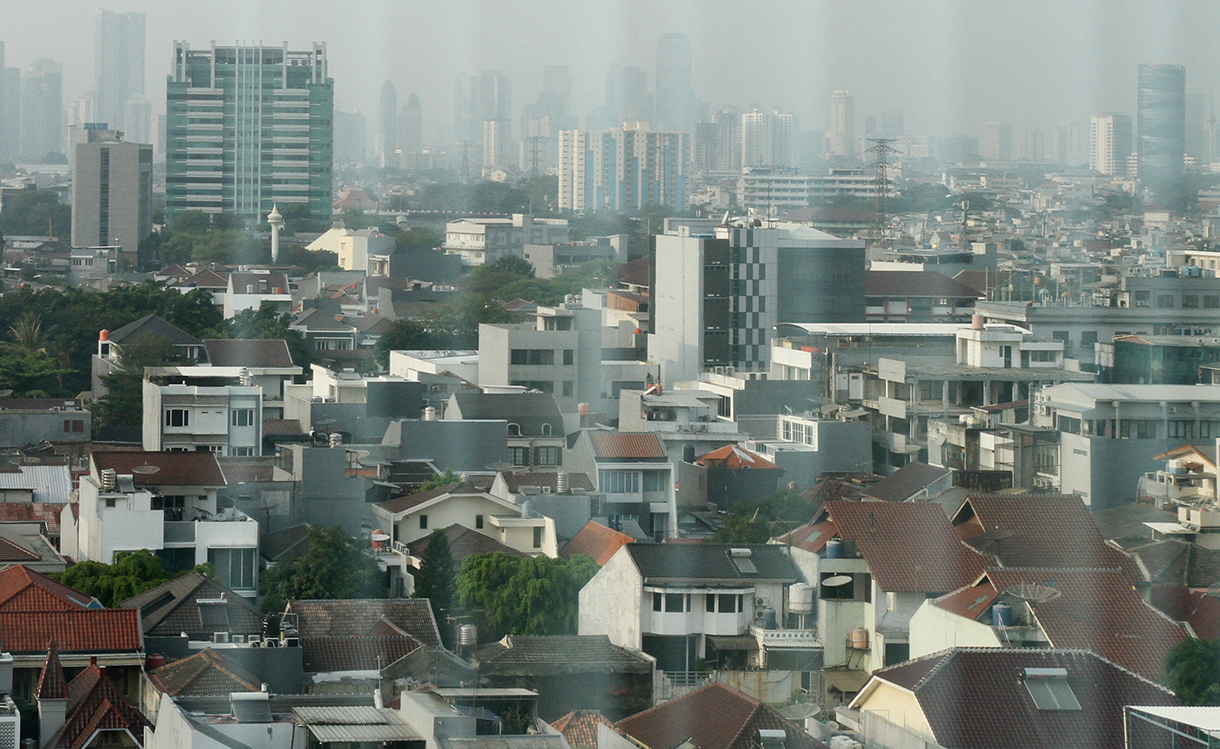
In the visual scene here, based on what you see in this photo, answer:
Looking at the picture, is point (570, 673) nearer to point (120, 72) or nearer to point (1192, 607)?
point (1192, 607)

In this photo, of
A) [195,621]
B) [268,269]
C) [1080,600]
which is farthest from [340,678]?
[268,269]

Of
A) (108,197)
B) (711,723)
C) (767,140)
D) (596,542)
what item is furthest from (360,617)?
(108,197)

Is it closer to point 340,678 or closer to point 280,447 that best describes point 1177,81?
point 280,447

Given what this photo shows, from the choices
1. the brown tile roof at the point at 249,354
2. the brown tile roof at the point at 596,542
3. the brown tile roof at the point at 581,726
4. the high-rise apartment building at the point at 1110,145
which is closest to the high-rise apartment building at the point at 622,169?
→ the high-rise apartment building at the point at 1110,145

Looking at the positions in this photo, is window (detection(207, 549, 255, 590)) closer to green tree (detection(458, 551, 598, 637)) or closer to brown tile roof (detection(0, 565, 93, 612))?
brown tile roof (detection(0, 565, 93, 612))

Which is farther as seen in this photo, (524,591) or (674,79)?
(674,79)

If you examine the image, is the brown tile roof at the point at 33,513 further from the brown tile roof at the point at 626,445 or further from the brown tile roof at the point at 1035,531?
the brown tile roof at the point at 1035,531

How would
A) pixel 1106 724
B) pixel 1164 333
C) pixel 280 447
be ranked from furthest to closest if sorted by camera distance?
pixel 1164 333 → pixel 280 447 → pixel 1106 724
